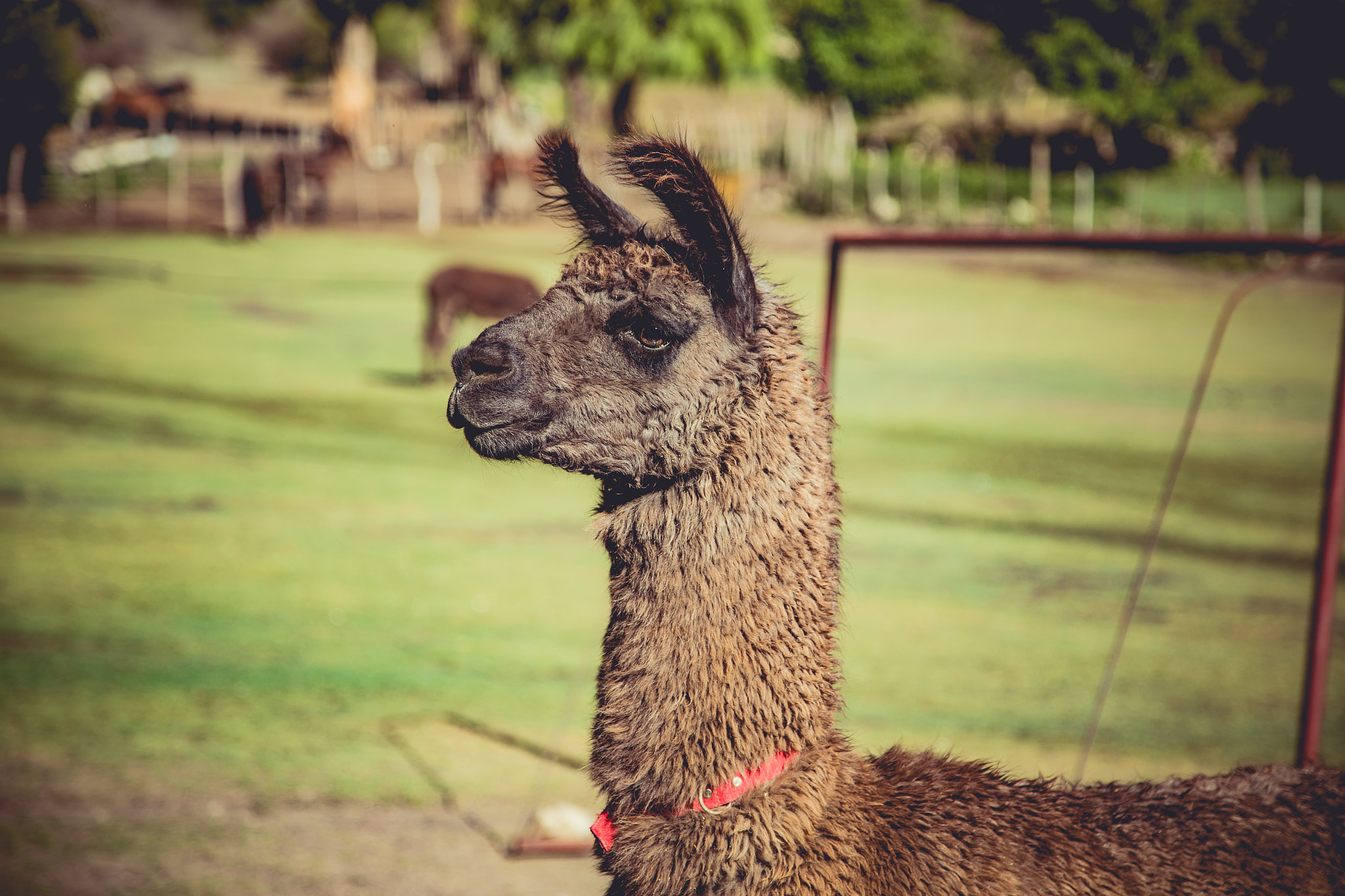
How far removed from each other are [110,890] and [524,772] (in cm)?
162

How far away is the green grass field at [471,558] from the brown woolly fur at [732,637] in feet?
1.57

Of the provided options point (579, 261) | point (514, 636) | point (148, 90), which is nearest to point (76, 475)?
point (514, 636)

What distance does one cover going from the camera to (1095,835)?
212 centimetres

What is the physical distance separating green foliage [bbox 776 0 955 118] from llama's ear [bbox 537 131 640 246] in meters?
10.3

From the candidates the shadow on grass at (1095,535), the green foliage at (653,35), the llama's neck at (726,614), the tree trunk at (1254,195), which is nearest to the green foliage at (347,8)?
the green foliage at (653,35)

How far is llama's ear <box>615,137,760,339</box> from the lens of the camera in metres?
2.03

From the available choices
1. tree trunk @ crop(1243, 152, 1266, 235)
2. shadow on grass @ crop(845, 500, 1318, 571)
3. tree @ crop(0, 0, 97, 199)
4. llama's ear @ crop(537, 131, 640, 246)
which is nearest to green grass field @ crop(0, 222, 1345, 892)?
shadow on grass @ crop(845, 500, 1318, 571)

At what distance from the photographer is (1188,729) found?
5.61 meters

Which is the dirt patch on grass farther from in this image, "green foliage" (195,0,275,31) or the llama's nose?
"green foliage" (195,0,275,31)

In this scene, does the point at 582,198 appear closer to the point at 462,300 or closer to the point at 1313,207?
the point at 462,300

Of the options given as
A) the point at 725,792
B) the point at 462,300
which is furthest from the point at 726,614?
the point at 462,300

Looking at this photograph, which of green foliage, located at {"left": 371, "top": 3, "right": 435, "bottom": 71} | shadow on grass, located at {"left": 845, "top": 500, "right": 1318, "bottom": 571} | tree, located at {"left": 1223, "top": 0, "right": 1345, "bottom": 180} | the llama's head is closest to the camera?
the llama's head

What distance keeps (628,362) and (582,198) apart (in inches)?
14.1

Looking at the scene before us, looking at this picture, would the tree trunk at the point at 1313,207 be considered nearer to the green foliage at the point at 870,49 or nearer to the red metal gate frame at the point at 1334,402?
the green foliage at the point at 870,49
